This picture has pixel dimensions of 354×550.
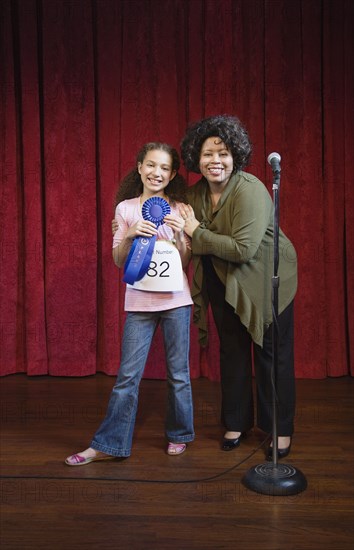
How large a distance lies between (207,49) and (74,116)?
0.88m

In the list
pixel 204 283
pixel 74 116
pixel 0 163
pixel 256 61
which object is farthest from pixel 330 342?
pixel 0 163

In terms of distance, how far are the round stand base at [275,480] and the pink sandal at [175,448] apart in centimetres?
33

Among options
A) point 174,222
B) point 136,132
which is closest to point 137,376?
point 174,222

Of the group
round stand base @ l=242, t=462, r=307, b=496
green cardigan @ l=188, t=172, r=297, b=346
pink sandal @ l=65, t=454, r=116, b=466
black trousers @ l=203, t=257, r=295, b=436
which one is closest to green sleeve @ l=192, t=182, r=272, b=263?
green cardigan @ l=188, t=172, r=297, b=346

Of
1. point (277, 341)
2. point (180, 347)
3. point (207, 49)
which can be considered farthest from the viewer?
point (207, 49)

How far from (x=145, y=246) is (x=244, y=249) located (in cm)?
35

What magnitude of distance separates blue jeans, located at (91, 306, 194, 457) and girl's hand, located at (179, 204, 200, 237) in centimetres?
31

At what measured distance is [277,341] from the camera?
6.59ft

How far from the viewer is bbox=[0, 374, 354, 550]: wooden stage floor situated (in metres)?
1.62

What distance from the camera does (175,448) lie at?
7.27 feet

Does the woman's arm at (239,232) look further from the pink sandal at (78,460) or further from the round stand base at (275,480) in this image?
the pink sandal at (78,460)

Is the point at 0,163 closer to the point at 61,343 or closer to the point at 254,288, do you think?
the point at 61,343

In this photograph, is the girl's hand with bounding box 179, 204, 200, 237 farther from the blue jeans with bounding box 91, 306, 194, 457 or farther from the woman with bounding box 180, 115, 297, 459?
the blue jeans with bounding box 91, 306, 194, 457

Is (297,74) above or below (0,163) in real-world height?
above
